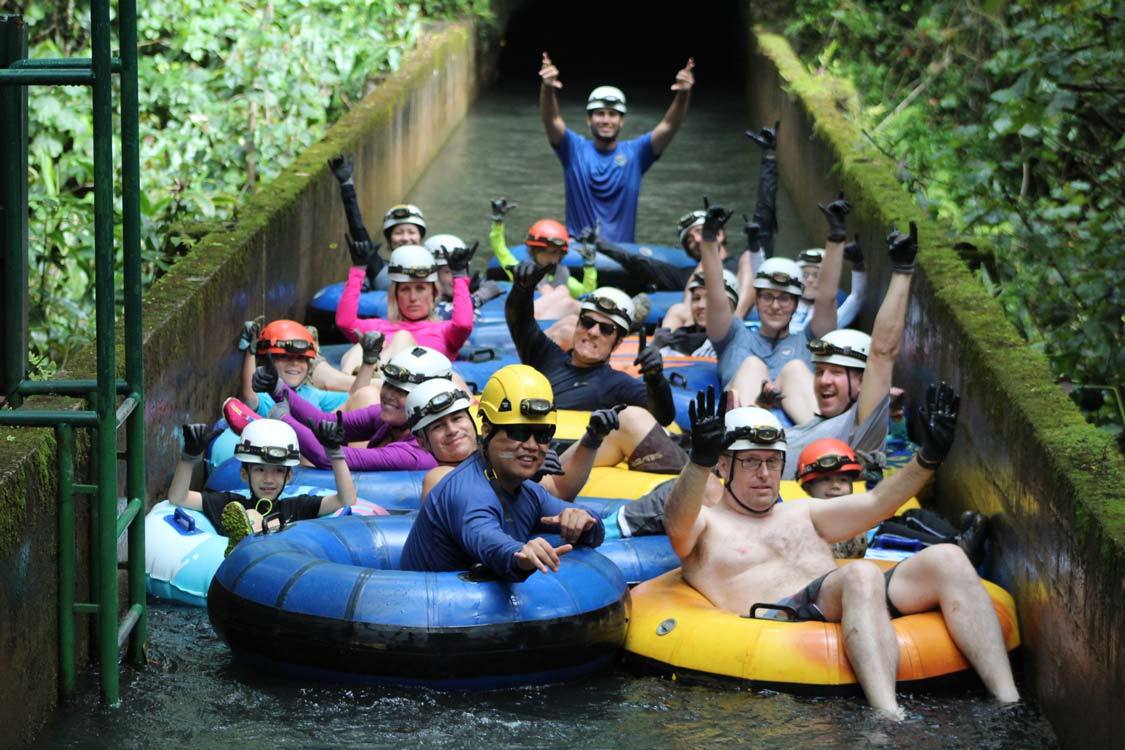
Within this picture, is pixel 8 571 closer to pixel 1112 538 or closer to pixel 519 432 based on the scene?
pixel 519 432

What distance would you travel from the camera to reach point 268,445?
8008 millimetres

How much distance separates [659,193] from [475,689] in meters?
13.5

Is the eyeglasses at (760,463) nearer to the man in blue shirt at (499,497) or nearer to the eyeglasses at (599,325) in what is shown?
the man in blue shirt at (499,497)

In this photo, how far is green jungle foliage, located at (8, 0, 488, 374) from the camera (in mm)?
11734

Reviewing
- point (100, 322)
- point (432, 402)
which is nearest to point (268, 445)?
point (432, 402)

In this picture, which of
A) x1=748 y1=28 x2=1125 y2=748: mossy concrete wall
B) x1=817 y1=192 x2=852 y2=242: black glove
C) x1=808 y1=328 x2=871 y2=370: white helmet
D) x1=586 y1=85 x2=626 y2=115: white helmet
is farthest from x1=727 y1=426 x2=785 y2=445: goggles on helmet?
x1=586 y1=85 x2=626 y2=115: white helmet

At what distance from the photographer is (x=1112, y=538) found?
6059 mm

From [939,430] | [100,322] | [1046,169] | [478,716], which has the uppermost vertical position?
[100,322]

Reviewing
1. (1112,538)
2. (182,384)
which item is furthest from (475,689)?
(182,384)

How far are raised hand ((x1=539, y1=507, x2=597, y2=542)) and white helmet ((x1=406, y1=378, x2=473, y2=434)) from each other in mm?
1174

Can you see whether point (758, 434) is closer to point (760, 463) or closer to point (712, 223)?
point (760, 463)

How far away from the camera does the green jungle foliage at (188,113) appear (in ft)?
38.5

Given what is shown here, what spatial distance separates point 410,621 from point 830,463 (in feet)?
7.93

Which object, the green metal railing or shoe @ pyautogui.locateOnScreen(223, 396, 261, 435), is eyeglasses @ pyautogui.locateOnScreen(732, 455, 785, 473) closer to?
the green metal railing
